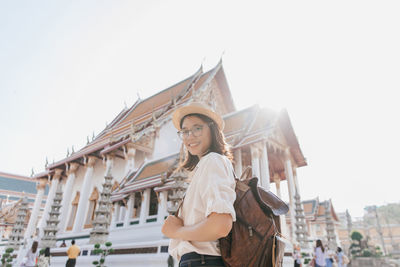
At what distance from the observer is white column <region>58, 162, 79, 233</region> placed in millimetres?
13847

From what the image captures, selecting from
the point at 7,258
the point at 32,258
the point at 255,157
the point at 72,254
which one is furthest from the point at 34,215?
the point at 255,157

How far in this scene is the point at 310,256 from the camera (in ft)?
28.6

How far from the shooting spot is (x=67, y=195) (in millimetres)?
14164

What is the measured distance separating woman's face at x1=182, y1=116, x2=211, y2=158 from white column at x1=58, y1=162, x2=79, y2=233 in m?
14.9

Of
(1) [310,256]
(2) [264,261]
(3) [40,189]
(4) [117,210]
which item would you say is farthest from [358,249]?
(3) [40,189]

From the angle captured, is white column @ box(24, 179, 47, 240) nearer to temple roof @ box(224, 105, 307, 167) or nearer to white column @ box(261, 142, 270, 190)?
temple roof @ box(224, 105, 307, 167)

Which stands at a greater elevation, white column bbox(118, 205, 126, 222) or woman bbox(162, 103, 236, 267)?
white column bbox(118, 205, 126, 222)

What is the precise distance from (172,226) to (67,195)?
49.7 ft

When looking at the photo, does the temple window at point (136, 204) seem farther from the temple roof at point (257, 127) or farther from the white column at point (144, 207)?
the temple roof at point (257, 127)

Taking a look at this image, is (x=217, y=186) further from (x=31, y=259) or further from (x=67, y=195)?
(x=67, y=195)

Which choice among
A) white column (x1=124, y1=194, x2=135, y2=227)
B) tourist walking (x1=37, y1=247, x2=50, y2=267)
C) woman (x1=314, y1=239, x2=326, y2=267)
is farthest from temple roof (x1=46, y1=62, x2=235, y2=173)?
woman (x1=314, y1=239, x2=326, y2=267)

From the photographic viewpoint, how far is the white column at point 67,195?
13.8 metres

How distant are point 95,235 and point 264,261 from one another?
20.1 feet

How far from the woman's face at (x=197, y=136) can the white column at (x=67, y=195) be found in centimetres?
1486
